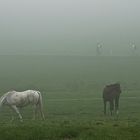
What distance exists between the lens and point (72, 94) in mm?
48750

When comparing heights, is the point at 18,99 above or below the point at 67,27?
below

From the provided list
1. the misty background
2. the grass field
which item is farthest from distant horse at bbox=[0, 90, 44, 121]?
the misty background

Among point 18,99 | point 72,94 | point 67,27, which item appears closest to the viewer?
point 18,99

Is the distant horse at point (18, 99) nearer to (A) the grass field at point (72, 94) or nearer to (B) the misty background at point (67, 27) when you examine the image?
(A) the grass field at point (72, 94)

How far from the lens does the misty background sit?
103125 mm

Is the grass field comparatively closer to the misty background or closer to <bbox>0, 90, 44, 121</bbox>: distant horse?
<bbox>0, 90, 44, 121</bbox>: distant horse

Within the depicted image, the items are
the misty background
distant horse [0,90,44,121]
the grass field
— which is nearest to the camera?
the grass field

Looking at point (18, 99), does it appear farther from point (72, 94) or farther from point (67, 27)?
point (67, 27)

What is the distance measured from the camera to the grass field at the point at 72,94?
16.6 meters

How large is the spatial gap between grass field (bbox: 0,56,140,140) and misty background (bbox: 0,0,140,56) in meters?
14.6

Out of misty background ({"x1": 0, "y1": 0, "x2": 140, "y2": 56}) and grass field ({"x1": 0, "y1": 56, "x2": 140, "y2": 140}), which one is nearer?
grass field ({"x1": 0, "y1": 56, "x2": 140, "y2": 140})

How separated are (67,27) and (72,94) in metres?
98.9

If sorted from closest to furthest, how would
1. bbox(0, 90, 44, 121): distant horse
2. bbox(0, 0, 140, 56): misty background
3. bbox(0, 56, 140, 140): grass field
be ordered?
bbox(0, 56, 140, 140): grass field < bbox(0, 90, 44, 121): distant horse < bbox(0, 0, 140, 56): misty background

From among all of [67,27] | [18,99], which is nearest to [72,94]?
[18,99]
